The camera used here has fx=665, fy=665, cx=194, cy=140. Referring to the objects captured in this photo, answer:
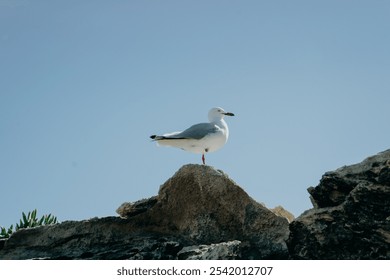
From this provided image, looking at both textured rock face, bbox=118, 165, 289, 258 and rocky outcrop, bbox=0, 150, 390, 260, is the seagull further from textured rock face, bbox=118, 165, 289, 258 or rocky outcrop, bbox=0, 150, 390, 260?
textured rock face, bbox=118, 165, 289, 258

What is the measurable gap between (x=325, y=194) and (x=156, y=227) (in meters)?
2.39

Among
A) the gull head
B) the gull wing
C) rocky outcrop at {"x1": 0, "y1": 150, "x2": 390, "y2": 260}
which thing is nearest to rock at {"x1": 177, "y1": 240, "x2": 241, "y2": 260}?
rocky outcrop at {"x1": 0, "y1": 150, "x2": 390, "y2": 260}

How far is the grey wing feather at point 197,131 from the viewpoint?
13.0 m

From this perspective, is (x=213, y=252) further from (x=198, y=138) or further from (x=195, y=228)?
(x=198, y=138)

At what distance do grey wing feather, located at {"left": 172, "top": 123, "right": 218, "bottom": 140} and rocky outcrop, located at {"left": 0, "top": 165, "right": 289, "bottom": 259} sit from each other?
4.40 m

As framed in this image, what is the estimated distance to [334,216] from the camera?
6.75m

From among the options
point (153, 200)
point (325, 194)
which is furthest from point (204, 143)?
point (325, 194)

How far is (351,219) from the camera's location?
666cm

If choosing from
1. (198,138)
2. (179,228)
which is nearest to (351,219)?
(179,228)

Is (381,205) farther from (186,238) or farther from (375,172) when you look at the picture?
(186,238)

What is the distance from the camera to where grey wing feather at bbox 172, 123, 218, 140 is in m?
13.0

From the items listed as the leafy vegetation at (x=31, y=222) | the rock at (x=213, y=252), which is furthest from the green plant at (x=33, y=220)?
the rock at (x=213, y=252)

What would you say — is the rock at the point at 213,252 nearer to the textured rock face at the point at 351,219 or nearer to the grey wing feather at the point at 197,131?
the textured rock face at the point at 351,219

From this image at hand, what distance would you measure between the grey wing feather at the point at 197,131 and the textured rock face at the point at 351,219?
6.15 metres
